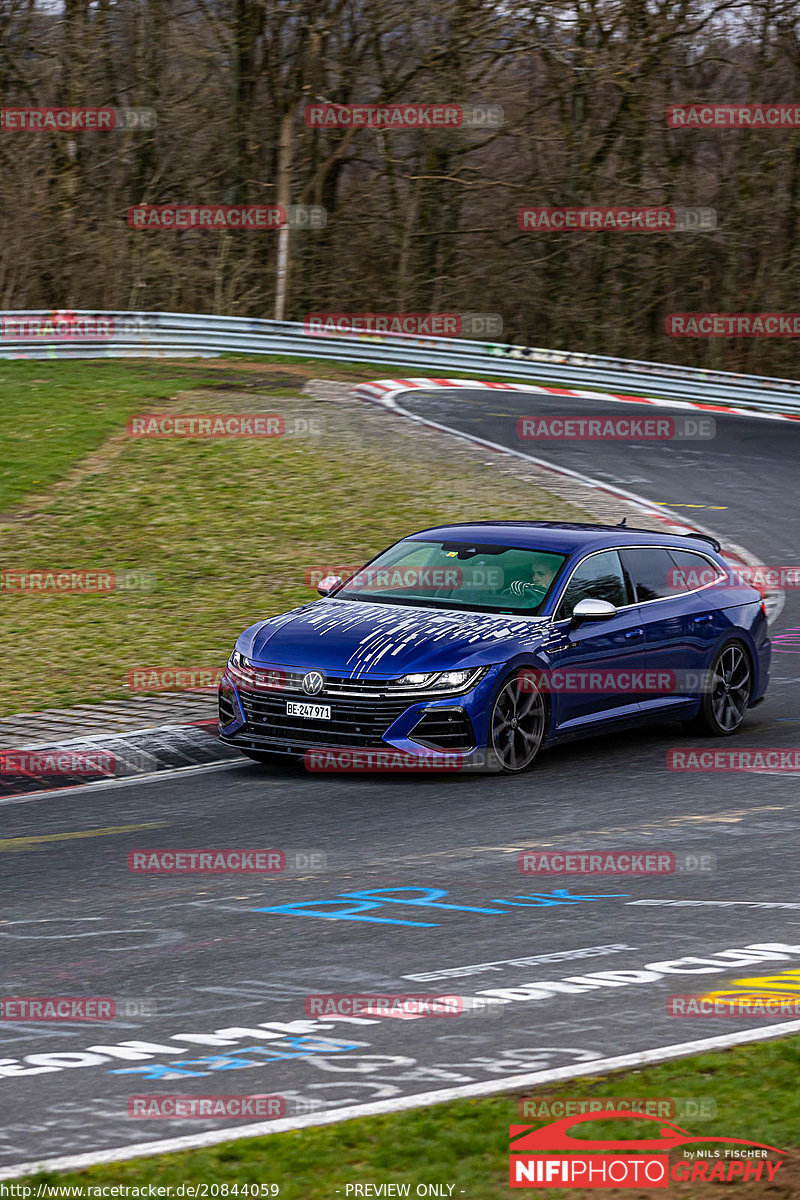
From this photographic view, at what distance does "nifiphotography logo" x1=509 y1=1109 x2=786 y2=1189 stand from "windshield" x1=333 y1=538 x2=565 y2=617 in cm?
682

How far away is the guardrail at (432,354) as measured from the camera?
107ft

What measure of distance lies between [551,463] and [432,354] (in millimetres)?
9512

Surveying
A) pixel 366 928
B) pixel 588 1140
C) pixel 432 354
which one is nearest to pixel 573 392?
pixel 432 354

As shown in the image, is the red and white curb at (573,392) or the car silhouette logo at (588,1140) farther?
the red and white curb at (573,392)

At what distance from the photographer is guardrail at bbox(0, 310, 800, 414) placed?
32625 mm

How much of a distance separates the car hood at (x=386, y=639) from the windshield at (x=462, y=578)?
23 centimetres

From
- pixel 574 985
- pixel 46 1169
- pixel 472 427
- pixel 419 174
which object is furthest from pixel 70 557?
pixel 419 174

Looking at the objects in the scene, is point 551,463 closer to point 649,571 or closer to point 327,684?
point 649,571

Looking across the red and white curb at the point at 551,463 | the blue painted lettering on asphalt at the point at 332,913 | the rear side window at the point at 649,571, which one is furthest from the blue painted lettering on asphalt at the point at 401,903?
the red and white curb at the point at 551,463

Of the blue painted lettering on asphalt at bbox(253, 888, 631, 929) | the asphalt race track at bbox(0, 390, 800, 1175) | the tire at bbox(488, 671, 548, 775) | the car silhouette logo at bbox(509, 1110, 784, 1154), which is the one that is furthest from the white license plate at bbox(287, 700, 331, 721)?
the car silhouette logo at bbox(509, 1110, 784, 1154)

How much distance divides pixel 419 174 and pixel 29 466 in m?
23.5

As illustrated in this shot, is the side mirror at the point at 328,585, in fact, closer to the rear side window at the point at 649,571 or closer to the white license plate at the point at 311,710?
the white license plate at the point at 311,710

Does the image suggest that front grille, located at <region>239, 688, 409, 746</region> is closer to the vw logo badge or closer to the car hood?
the vw logo badge

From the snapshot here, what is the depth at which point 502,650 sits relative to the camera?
35.6 ft
